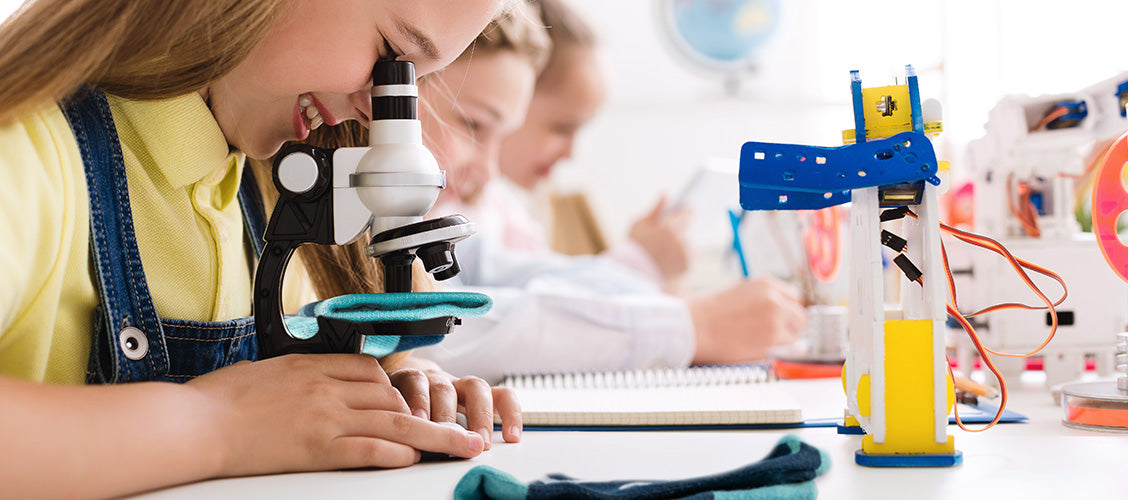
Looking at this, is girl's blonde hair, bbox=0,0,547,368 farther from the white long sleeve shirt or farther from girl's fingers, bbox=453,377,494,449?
the white long sleeve shirt

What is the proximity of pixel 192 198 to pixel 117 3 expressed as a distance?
18cm

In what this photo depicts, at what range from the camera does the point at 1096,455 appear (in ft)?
1.94

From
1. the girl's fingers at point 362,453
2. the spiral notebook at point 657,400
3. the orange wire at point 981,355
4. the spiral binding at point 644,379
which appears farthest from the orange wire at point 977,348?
the girl's fingers at point 362,453

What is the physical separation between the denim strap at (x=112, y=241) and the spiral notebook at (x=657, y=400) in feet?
0.96

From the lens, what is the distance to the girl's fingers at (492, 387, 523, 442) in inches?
26.5

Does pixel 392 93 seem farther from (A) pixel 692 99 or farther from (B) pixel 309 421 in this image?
(A) pixel 692 99

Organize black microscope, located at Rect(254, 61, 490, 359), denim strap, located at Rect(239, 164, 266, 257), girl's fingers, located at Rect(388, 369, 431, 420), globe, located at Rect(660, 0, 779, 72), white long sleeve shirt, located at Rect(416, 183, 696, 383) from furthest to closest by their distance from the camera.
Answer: globe, located at Rect(660, 0, 779, 72) < white long sleeve shirt, located at Rect(416, 183, 696, 383) < denim strap, located at Rect(239, 164, 266, 257) < girl's fingers, located at Rect(388, 369, 431, 420) < black microscope, located at Rect(254, 61, 490, 359)

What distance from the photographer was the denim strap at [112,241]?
599 mm

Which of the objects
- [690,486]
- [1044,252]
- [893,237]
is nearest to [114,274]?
[690,486]

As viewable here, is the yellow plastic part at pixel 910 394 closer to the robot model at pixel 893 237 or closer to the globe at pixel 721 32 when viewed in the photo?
the robot model at pixel 893 237

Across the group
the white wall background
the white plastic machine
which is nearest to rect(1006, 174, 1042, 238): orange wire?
the white plastic machine

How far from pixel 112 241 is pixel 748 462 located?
45 cm

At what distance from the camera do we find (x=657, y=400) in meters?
0.80

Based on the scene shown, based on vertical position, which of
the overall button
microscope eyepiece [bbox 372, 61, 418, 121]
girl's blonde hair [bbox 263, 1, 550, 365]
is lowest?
the overall button
